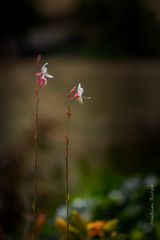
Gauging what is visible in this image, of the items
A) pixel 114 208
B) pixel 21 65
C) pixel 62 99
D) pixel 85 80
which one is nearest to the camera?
pixel 114 208

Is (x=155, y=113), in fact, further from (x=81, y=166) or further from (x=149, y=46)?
(x=149, y=46)

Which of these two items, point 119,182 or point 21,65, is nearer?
point 119,182

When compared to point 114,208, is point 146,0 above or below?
above

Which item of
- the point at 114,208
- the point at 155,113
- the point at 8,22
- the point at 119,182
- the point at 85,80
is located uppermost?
the point at 8,22

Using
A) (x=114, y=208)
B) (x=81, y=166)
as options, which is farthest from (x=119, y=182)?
(x=81, y=166)

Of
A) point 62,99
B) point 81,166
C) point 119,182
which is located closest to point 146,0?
point 62,99

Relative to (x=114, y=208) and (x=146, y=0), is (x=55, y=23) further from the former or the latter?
(x=114, y=208)

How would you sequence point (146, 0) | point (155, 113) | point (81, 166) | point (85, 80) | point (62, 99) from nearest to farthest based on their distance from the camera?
point (81, 166) → point (155, 113) → point (62, 99) → point (85, 80) → point (146, 0)
